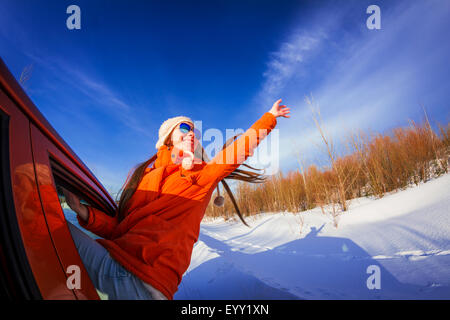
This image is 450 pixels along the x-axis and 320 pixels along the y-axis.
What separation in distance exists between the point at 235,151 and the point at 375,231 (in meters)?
2.61

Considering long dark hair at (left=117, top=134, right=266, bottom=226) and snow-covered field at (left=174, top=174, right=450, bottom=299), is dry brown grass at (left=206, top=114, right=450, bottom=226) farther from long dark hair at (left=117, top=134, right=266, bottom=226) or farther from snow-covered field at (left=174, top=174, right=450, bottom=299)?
long dark hair at (left=117, top=134, right=266, bottom=226)

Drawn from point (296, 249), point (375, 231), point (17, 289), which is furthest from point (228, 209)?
point (17, 289)

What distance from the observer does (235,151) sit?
1.24 meters

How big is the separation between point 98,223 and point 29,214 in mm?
759

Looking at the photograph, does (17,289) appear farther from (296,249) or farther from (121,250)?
(296,249)

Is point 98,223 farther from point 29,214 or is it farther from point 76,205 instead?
point 29,214

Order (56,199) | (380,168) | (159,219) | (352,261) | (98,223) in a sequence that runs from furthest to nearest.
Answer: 1. (380,168)
2. (352,261)
3. (98,223)
4. (159,219)
5. (56,199)

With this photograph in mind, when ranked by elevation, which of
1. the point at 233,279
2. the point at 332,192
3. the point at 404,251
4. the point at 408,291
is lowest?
the point at 233,279

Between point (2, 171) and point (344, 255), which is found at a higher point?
point (2, 171)

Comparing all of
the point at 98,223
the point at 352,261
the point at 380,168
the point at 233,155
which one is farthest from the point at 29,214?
the point at 380,168

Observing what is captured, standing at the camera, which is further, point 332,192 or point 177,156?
point 332,192

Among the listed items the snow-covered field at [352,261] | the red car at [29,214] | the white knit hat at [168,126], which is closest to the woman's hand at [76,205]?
the red car at [29,214]

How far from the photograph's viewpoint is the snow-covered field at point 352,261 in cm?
142

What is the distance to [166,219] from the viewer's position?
1.12m
